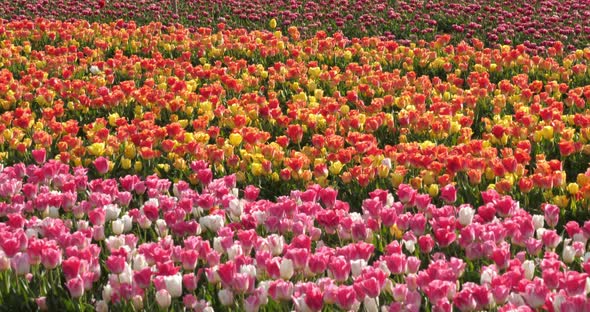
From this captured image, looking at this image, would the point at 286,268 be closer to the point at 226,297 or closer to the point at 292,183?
the point at 226,297

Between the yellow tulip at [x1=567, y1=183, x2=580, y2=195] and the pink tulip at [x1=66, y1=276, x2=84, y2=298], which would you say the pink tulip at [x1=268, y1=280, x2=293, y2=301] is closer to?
the pink tulip at [x1=66, y1=276, x2=84, y2=298]

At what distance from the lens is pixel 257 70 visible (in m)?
7.75

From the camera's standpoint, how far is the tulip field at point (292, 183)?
2926mm

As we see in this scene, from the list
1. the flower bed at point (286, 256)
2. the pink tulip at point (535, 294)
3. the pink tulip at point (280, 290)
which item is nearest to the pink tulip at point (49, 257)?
the flower bed at point (286, 256)

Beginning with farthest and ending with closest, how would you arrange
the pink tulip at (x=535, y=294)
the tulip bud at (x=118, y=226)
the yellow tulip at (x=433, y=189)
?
the yellow tulip at (x=433, y=189) < the tulip bud at (x=118, y=226) < the pink tulip at (x=535, y=294)

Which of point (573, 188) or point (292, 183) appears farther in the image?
point (292, 183)

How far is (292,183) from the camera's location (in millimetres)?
4617

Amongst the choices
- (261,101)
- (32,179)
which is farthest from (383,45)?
(32,179)

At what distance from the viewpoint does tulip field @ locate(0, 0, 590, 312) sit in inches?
115

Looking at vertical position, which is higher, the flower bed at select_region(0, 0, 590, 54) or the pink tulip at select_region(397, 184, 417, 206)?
the pink tulip at select_region(397, 184, 417, 206)

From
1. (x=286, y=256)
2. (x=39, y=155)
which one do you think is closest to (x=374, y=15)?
(x=39, y=155)

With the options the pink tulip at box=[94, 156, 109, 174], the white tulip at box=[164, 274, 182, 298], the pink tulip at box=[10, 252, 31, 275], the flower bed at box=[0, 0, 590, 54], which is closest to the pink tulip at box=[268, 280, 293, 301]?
the white tulip at box=[164, 274, 182, 298]

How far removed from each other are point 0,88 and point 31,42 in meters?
3.52

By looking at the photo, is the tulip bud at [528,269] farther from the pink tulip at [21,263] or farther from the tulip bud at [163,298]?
the pink tulip at [21,263]
